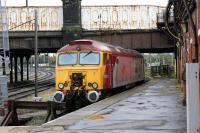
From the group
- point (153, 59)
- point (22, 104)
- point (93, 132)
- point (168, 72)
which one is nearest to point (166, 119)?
point (93, 132)

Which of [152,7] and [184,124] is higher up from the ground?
[152,7]

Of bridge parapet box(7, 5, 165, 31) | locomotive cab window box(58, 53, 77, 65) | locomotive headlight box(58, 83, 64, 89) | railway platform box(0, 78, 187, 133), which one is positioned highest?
bridge parapet box(7, 5, 165, 31)

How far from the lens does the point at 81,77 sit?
893 inches

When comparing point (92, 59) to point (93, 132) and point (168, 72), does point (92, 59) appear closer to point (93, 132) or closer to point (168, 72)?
point (93, 132)

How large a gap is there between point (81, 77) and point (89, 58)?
1103mm

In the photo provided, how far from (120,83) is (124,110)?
10689 millimetres

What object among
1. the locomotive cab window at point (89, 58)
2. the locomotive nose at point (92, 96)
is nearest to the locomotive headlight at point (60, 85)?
the locomotive cab window at point (89, 58)

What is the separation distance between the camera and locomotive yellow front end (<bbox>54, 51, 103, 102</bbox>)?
2245 cm

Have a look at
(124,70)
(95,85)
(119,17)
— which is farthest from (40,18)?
(95,85)

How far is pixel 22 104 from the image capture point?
821 inches

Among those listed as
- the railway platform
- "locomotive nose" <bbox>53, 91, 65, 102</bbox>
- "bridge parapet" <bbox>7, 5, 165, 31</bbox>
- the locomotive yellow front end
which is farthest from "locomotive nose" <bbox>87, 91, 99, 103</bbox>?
"bridge parapet" <bbox>7, 5, 165, 31</bbox>

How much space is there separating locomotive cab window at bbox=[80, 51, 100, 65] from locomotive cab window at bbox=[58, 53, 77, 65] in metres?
0.32

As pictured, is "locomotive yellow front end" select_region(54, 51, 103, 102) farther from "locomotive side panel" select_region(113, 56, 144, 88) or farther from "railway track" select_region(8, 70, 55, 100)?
"railway track" select_region(8, 70, 55, 100)

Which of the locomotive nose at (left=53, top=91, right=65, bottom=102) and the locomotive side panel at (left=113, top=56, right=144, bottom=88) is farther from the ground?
the locomotive side panel at (left=113, top=56, right=144, bottom=88)
